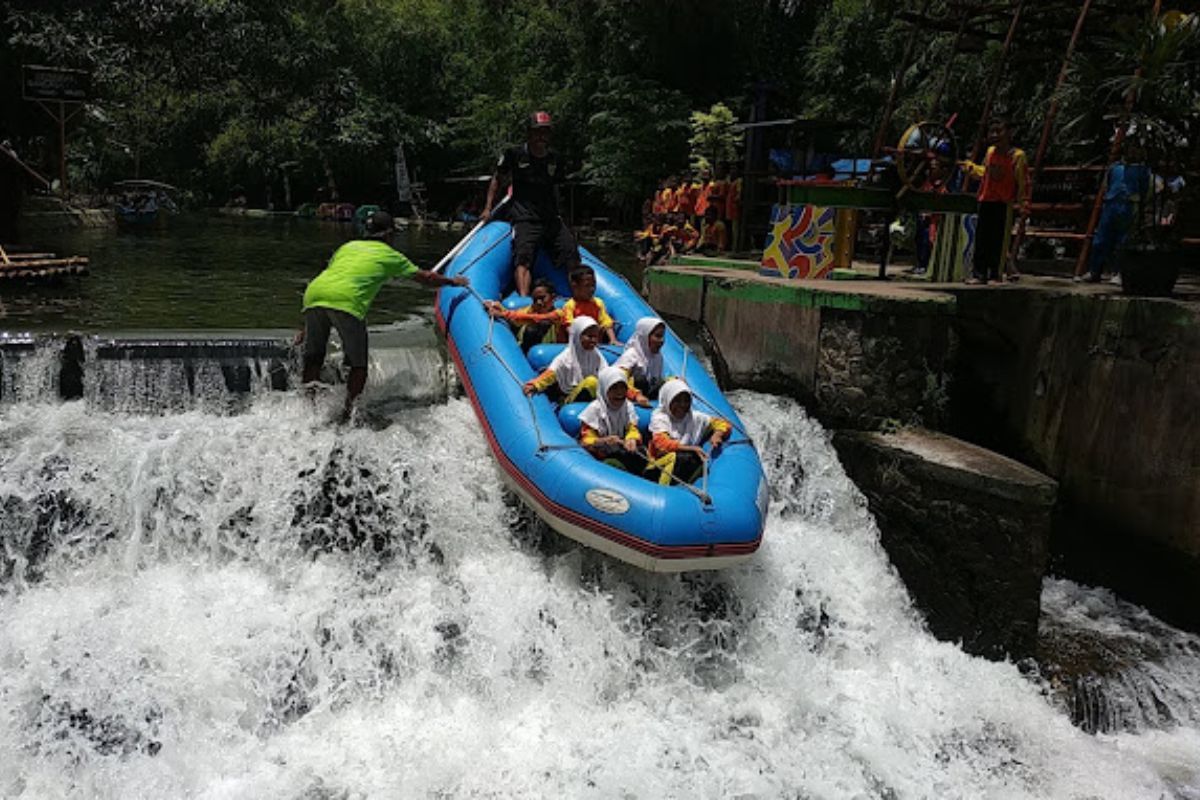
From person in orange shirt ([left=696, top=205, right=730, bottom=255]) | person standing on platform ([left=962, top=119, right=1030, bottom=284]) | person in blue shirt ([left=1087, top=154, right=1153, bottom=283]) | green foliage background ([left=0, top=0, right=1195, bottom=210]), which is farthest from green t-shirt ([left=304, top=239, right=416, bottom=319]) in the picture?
person in orange shirt ([left=696, top=205, right=730, bottom=255])

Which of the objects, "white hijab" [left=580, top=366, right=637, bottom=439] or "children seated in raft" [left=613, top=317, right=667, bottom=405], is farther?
"children seated in raft" [left=613, top=317, right=667, bottom=405]

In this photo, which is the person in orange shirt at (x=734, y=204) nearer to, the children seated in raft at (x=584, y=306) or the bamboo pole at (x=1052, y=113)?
the bamboo pole at (x=1052, y=113)

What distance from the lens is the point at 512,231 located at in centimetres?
793

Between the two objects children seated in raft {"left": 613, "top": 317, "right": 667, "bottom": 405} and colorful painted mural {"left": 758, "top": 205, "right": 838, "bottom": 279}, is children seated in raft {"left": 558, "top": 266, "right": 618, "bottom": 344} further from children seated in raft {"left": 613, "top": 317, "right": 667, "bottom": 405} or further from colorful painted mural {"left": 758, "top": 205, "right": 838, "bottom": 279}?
colorful painted mural {"left": 758, "top": 205, "right": 838, "bottom": 279}

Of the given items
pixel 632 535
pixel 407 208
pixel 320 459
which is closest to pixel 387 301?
pixel 320 459

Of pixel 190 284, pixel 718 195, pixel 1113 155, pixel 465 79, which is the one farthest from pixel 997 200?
pixel 465 79

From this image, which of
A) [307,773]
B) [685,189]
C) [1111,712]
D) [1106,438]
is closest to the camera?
[307,773]

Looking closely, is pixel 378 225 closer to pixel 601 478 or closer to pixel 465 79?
pixel 601 478

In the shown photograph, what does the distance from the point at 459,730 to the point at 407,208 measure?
2918cm

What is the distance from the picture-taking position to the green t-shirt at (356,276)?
634 centimetres

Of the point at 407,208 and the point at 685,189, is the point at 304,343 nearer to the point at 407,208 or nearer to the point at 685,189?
the point at 685,189

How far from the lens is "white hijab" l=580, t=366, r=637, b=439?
221 inches

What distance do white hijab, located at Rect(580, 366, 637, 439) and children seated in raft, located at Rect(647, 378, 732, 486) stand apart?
0.17 m

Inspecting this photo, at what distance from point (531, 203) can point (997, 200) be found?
3.82 meters
